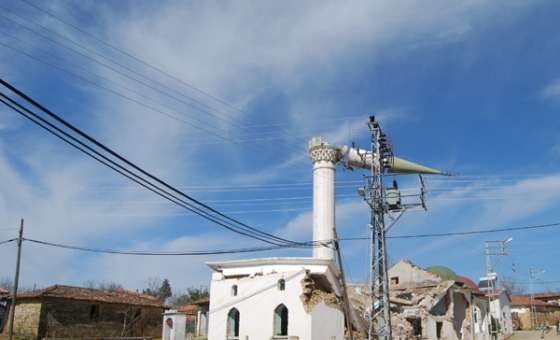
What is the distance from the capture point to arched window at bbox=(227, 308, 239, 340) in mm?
30308

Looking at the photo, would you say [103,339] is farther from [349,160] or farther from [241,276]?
[349,160]

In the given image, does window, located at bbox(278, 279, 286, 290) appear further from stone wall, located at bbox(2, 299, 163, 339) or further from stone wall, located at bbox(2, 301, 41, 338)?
stone wall, located at bbox(2, 301, 41, 338)

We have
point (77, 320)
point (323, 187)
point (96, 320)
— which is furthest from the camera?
point (323, 187)

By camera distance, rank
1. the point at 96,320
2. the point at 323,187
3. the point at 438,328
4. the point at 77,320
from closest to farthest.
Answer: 1. the point at 77,320
2. the point at 438,328
3. the point at 96,320
4. the point at 323,187

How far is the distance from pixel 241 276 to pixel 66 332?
1412 cm

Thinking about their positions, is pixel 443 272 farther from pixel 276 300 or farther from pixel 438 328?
pixel 276 300

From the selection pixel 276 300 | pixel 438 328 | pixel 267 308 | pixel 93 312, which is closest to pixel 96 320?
pixel 93 312

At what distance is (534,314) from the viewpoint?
63.4m

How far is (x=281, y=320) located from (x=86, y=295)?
1724 centimetres

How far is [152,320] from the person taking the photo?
144 ft

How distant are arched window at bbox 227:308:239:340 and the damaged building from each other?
7375 millimetres

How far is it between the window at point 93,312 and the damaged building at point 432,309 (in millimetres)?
17945

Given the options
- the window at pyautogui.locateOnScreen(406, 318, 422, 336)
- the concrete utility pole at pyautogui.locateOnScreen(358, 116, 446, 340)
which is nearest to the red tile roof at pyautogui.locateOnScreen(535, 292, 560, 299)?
the window at pyautogui.locateOnScreen(406, 318, 422, 336)

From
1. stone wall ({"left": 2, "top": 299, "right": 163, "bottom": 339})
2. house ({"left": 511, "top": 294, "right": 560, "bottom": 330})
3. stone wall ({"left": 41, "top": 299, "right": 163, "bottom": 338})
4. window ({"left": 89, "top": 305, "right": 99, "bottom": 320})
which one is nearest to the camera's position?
stone wall ({"left": 2, "top": 299, "right": 163, "bottom": 339})
